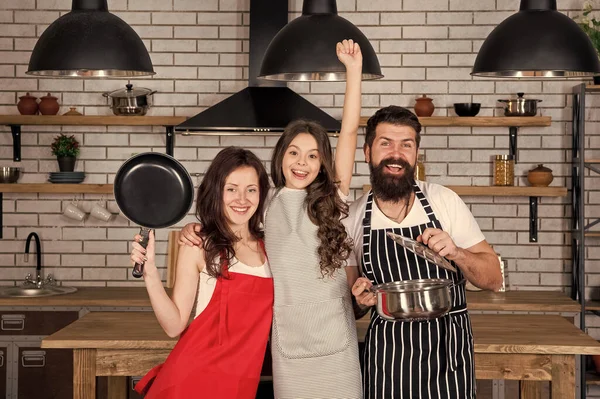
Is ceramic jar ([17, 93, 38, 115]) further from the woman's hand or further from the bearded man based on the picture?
the woman's hand

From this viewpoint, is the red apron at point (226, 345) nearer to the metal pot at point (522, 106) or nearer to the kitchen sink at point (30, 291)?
the kitchen sink at point (30, 291)

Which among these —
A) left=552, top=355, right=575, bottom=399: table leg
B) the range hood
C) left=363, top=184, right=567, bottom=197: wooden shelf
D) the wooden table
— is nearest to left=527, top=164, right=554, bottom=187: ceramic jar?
left=363, top=184, right=567, bottom=197: wooden shelf

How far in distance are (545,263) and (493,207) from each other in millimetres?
541

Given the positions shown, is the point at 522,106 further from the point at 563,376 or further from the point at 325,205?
the point at 325,205

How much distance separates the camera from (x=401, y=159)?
2.96 metres

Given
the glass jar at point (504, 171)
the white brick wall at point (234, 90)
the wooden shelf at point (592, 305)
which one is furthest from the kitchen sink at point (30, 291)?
the wooden shelf at point (592, 305)

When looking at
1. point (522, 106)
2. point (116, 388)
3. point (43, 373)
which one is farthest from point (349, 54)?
point (43, 373)

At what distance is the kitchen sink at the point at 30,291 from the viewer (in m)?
5.68

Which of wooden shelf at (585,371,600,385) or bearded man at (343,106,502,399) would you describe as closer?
bearded man at (343,106,502,399)

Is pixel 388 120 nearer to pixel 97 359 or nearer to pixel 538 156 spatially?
pixel 97 359

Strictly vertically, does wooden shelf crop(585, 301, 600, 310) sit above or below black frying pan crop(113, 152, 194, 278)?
below

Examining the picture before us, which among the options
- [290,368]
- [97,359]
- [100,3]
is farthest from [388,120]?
[97,359]

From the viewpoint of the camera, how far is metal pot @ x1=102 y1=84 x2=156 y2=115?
5.86 m

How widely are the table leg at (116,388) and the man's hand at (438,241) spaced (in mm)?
2060
